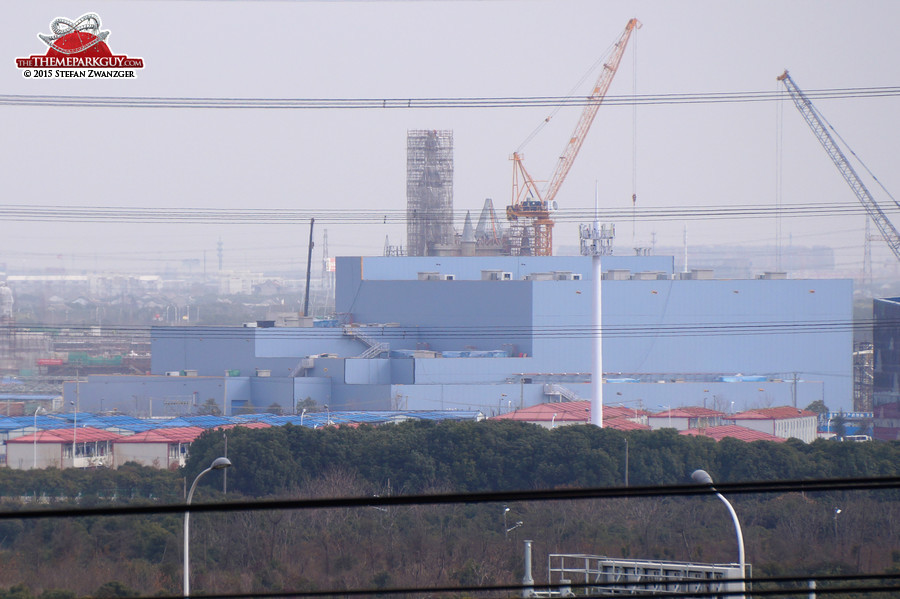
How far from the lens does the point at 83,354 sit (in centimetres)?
3266

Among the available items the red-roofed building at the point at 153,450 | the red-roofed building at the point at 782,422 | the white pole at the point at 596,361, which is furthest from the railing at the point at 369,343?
the red-roofed building at the point at 153,450

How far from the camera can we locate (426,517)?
988 centimetres

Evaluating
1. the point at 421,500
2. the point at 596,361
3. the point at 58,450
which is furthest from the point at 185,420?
the point at 421,500

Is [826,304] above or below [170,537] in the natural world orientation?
above

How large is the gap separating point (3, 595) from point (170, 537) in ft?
7.18

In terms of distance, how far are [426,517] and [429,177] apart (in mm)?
21338

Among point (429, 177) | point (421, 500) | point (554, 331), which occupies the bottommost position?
point (554, 331)

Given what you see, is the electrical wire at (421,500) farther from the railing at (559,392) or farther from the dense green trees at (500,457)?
the railing at (559,392)

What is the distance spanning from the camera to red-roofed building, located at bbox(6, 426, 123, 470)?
44.7ft

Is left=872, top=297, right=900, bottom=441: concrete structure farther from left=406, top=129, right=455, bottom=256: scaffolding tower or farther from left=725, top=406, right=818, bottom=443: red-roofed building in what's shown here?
left=406, top=129, right=455, bottom=256: scaffolding tower

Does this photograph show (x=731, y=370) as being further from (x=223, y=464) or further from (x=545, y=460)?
(x=223, y=464)

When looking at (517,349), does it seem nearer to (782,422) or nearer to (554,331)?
(554,331)

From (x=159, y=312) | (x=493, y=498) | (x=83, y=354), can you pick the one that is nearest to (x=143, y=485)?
(x=493, y=498)

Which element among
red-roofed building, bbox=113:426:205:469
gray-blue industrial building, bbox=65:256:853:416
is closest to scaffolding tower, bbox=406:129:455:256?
gray-blue industrial building, bbox=65:256:853:416
